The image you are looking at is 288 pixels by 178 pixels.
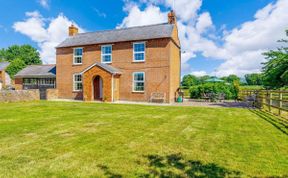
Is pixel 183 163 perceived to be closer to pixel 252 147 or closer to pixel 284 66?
pixel 252 147

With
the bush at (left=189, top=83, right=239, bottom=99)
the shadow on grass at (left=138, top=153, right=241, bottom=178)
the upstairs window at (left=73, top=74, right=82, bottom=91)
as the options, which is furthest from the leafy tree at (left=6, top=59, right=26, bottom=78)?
the shadow on grass at (left=138, top=153, right=241, bottom=178)

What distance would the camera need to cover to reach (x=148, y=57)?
1870 centimetres

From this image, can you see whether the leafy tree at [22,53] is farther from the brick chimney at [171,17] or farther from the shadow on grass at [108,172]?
the shadow on grass at [108,172]

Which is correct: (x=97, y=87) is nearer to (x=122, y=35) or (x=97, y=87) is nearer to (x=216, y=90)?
(x=122, y=35)

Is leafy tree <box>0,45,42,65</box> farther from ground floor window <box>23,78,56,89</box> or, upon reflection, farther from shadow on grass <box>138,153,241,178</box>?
shadow on grass <box>138,153,241,178</box>

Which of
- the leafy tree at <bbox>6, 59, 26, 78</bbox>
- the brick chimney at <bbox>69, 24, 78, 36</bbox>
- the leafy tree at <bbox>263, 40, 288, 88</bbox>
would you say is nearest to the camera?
the leafy tree at <bbox>263, 40, 288, 88</bbox>

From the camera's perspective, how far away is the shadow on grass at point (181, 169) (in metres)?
3.30

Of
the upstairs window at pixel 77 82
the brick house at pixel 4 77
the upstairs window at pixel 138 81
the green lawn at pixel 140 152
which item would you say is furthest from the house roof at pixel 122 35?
the brick house at pixel 4 77

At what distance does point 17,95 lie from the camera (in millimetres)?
17516

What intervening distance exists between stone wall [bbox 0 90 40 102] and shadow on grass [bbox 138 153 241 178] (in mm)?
18075

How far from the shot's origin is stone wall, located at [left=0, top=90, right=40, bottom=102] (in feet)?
54.7

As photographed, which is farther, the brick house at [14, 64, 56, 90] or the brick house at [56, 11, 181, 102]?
the brick house at [14, 64, 56, 90]

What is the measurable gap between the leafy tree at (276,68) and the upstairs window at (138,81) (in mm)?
10768

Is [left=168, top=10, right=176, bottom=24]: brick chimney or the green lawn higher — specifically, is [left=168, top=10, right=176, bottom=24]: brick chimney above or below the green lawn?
above
